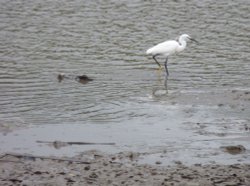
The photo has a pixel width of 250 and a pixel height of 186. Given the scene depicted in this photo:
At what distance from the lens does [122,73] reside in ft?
56.5

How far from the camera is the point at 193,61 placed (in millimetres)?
18797

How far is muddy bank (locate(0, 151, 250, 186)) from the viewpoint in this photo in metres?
8.70

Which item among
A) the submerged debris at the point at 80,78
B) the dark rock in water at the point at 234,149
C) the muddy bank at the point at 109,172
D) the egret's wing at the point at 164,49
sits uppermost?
the egret's wing at the point at 164,49

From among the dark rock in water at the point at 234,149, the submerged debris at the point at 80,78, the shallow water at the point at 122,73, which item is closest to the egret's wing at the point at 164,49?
the shallow water at the point at 122,73

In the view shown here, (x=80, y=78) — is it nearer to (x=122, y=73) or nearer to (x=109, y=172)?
(x=122, y=73)

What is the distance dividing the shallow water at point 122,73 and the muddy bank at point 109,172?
88cm

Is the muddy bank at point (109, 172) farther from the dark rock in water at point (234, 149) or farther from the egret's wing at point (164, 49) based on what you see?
the egret's wing at point (164, 49)

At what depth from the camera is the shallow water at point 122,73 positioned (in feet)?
39.6

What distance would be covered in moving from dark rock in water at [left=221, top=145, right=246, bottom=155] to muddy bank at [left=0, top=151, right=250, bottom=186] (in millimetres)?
930

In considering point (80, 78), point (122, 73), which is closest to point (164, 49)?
point (122, 73)

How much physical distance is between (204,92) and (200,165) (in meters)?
5.66

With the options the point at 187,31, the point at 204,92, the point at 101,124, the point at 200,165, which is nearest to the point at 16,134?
the point at 101,124

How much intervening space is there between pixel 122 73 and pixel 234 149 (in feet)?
22.7

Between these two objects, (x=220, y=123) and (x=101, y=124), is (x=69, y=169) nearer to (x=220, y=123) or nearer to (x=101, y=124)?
(x=101, y=124)
